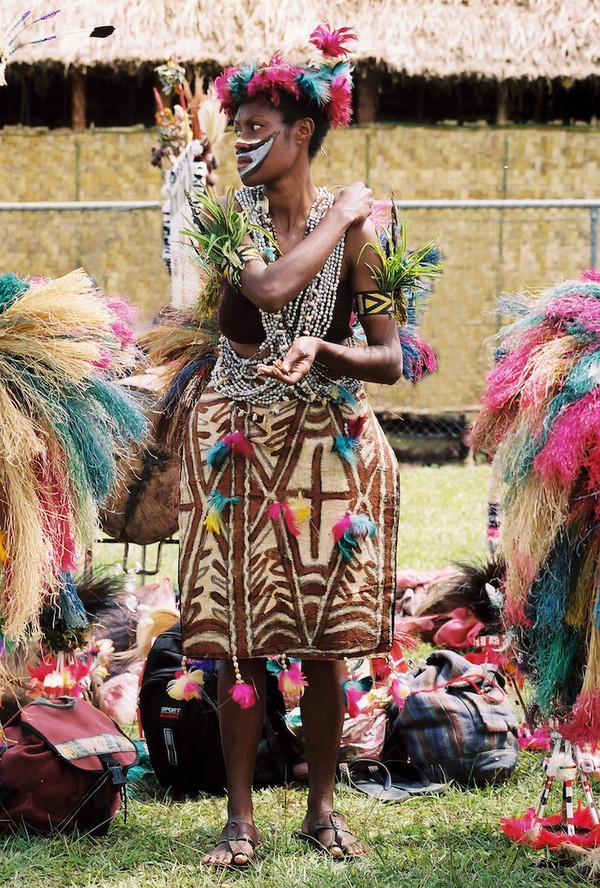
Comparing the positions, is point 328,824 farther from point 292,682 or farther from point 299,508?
point 299,508

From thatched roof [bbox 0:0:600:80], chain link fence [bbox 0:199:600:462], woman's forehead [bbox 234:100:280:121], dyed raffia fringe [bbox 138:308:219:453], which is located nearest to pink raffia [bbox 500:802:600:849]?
dyed raffia fringe [bbox 138:308:219:453]

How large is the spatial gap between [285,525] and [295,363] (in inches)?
22.0

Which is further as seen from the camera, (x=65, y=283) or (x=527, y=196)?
(x=527, y=196)

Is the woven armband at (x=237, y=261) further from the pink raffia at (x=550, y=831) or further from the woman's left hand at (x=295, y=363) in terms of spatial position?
the pink raffia at (x=550, y=831)

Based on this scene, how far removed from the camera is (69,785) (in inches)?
131

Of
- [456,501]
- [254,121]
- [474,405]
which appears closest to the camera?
[254,121]

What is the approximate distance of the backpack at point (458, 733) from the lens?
3844 millimetres

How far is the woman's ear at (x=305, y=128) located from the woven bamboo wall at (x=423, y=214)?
728 cm

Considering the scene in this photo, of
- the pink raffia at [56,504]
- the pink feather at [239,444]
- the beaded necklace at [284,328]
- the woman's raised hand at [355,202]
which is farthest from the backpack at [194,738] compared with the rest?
the woman's raised hand at [355,202]

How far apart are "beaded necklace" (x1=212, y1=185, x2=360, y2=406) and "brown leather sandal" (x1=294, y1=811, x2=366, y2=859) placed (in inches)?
47.2

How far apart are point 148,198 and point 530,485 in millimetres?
8777

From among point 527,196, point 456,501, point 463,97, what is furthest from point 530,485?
point 463,97

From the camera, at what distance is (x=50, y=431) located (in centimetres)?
293

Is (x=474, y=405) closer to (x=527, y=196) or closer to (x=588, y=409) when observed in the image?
(x=527, y=196)
